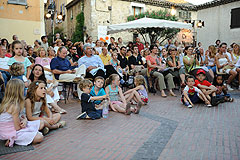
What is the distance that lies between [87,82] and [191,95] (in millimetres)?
3137

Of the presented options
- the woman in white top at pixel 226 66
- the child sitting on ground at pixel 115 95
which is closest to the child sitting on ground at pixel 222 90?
the woman in white top at pixel 226 66

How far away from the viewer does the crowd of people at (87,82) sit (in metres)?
3.72

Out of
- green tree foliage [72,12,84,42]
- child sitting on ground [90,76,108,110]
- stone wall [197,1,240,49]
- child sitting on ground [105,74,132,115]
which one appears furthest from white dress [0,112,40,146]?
green tree foliage [72,12,84,42]

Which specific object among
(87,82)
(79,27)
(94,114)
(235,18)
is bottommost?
(94,114)

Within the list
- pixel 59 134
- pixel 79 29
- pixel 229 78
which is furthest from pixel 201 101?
pixel 79 29

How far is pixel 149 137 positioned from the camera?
4.07 m

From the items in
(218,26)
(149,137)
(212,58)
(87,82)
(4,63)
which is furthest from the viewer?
(218,26)

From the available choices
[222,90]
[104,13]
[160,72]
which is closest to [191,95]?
[222,90]

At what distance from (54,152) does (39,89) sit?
1.30 meters

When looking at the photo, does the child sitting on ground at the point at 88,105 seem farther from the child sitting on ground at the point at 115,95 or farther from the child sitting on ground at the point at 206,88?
the child sitting on ground at the point at 206,88

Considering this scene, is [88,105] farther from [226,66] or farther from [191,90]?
[226,66]

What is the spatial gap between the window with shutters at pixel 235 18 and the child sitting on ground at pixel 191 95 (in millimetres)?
16366

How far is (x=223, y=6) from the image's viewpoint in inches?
828

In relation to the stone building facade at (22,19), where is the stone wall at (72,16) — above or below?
above
